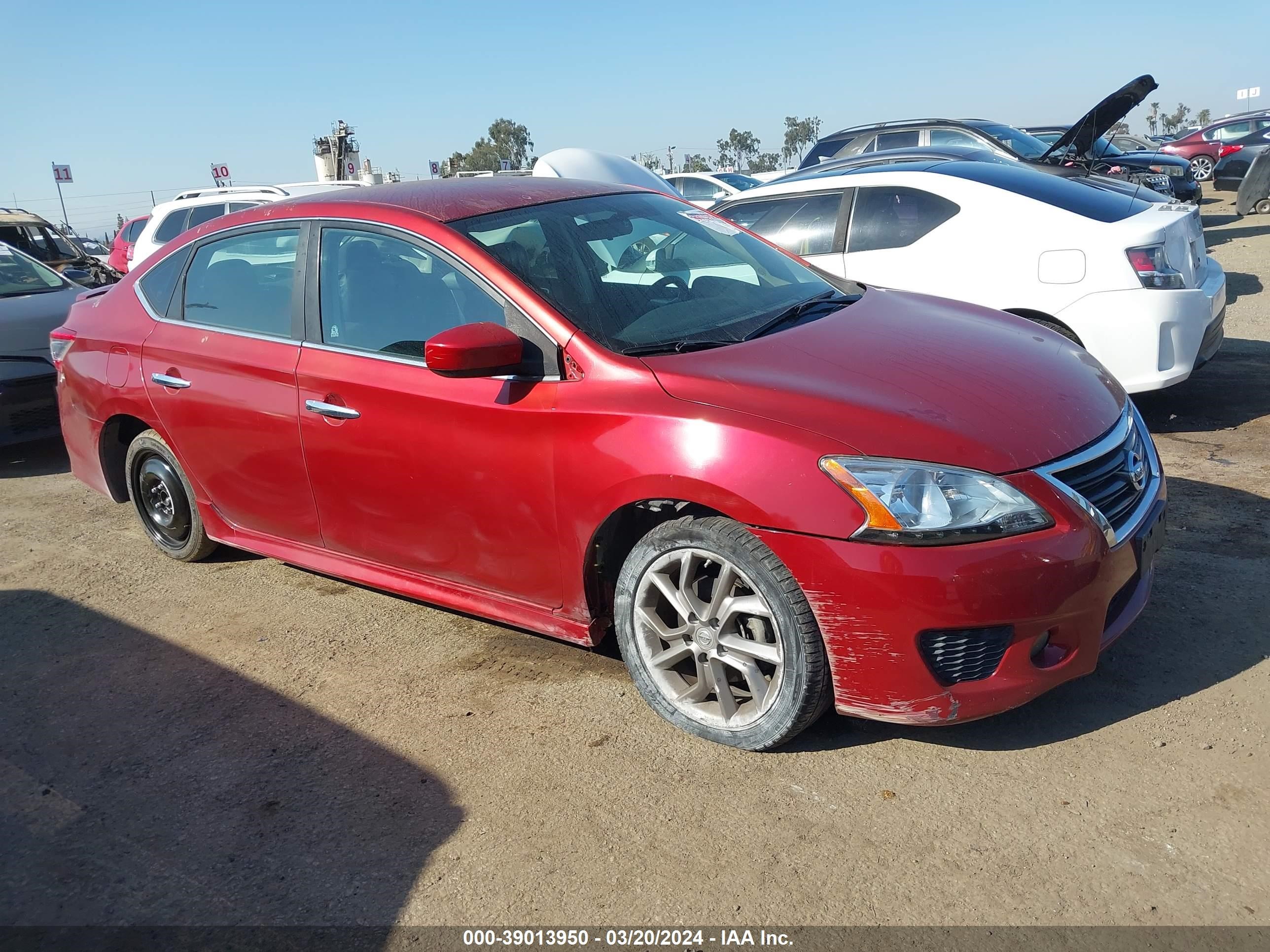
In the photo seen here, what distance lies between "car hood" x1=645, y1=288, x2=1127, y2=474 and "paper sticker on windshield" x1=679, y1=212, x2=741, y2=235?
86cm

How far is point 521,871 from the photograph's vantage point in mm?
2607

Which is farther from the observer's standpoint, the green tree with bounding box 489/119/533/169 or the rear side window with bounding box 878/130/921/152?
the green tree with bounding box 489/119/533/169

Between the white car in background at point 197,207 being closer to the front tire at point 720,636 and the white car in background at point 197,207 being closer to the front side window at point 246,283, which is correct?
the front side window at point 246,283

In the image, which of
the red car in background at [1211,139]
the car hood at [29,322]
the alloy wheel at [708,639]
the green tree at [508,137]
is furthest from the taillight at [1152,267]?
the green tree at [508,137]

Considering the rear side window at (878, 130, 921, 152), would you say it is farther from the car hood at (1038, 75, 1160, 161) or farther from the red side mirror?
the red side mirror

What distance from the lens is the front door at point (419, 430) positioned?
3.27 meters

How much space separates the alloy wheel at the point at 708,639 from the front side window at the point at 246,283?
1.85 metres

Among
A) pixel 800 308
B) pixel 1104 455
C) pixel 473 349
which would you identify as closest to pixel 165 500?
pixel 473 349

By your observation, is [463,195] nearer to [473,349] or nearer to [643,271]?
[643,271]

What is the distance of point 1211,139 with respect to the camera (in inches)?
960

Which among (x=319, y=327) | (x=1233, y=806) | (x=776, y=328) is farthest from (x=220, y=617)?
(x=1233, y=806)

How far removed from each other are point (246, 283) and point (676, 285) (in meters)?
1.85

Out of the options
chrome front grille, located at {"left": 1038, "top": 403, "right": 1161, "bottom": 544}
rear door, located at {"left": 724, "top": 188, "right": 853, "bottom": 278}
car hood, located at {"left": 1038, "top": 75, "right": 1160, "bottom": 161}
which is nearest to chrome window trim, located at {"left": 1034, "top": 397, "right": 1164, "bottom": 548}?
chrome front grille, located at {"left": 1038, "top": 403, "right": 1161, "bottom": 544}

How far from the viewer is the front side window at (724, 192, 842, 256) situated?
6.52 meters
